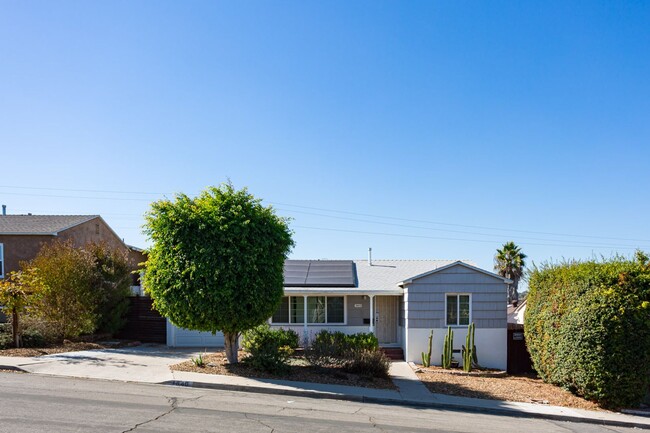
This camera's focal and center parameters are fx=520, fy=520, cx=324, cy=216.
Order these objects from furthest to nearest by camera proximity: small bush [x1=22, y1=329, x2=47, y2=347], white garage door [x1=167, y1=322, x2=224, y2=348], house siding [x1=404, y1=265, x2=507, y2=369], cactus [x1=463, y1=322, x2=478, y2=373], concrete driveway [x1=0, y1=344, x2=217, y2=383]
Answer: white garage door [x1=167, y1=322, x2=224, y2=348], house siding [x1=404, y1=265, x2=507, y2=369], small bush [x1=22, y1=329, x2=47, y2=347], cactus [x1=463, y1=322, x2=478, y2=373], concrete driveway [x1=0, y1=344, x2=217, y2=383]

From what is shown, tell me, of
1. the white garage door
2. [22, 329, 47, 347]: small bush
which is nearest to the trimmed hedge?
the white garage door

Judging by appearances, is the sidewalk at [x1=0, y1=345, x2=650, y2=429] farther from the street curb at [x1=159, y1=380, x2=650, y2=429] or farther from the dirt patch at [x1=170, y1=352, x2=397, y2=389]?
the dirt patch at [x1=170, y1=352, x2=397, y2=389]

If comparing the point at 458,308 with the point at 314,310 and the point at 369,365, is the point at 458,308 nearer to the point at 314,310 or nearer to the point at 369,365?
the point at 314,310

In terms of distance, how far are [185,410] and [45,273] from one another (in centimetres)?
1240

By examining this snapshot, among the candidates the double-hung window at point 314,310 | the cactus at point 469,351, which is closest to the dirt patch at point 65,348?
the double-hung window at point 314,310

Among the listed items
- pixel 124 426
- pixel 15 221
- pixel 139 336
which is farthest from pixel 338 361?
pixel 15 221

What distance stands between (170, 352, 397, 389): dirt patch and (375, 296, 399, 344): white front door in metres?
7.23

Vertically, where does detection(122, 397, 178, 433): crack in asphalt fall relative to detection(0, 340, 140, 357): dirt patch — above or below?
above

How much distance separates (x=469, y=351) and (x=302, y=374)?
21.5 ft

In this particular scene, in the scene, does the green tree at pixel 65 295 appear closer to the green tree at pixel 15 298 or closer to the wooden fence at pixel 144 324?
the green tree at pixel 15 298

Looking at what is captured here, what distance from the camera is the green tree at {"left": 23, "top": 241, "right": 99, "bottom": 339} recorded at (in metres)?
19.2

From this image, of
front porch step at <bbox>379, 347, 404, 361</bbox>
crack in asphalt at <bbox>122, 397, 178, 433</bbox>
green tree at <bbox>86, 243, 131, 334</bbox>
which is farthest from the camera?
green tree at <bbox>86, 243, 131, 334</bbox>

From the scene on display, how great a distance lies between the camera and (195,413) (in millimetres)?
9352

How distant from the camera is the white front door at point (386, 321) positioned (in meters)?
22.0
